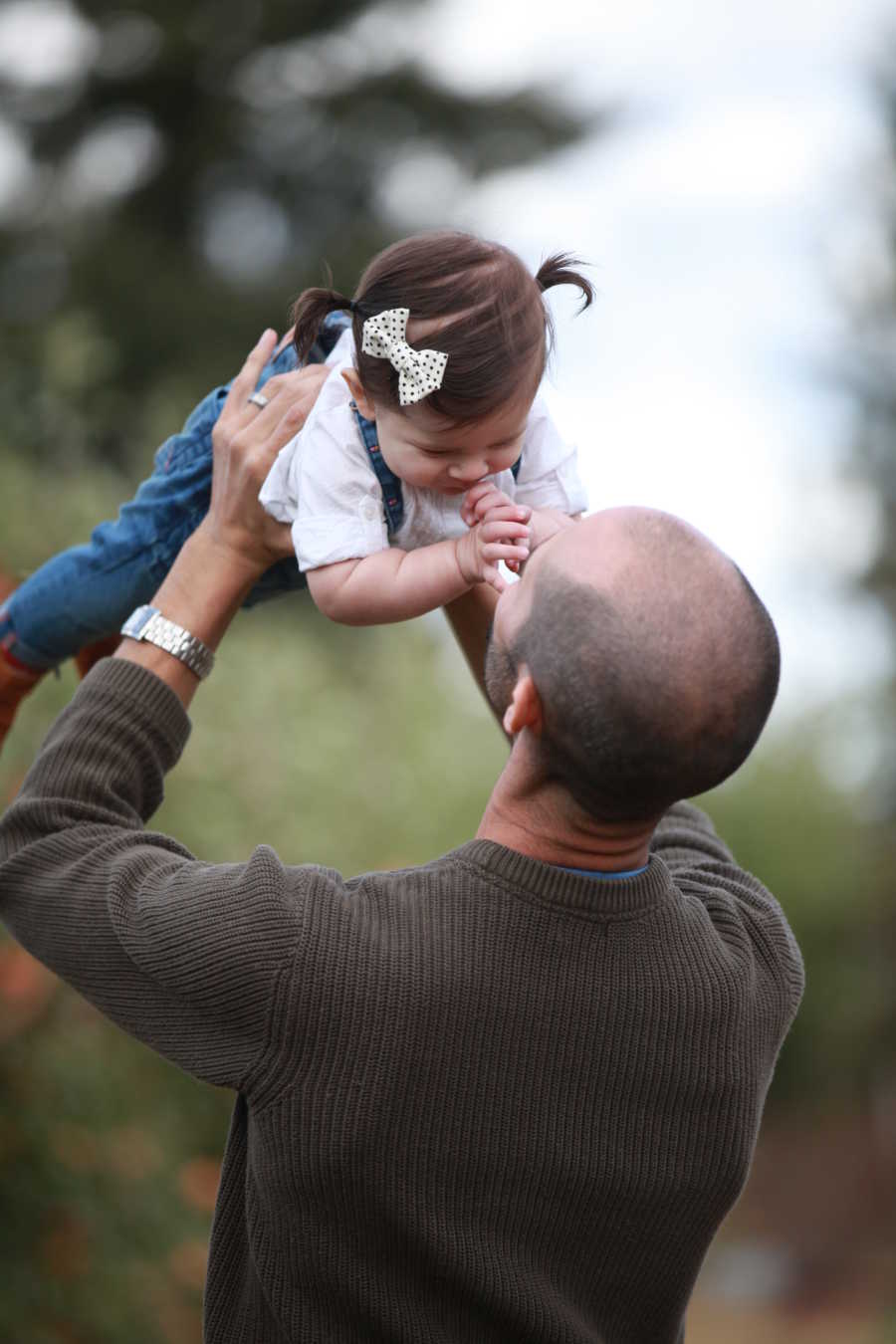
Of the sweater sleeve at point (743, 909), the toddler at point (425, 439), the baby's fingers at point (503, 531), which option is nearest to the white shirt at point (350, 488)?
the toddler at point (425, 439)

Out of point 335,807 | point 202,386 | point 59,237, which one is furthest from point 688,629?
point 59,237

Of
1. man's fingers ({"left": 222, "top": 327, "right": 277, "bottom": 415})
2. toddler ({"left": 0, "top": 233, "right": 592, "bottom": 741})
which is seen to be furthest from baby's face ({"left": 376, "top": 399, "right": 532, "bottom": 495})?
man's fingers ({"left": 222, "top": 327, "right": 277, "bottom": 415})

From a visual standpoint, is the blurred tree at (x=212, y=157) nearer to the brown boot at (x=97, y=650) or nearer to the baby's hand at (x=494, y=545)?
the brown boot at (x=97, y=650)

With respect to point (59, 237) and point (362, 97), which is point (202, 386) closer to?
point (59, 237)

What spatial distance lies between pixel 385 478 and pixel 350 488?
0.07 meters

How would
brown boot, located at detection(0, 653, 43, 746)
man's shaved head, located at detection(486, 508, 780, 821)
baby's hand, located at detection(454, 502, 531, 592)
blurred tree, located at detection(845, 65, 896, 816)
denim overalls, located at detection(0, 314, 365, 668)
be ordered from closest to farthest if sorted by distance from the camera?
1. man's shaved head, located at detection(486, 508, 780, 821)
2. baby's hand, located at detection(454, 502, 531, 592)
3. denim overalls, located at detection(0, 314, 365, 668)
4. brown boot, located at detection(0, 653, 43, 746)
5. blurred tree, located at detection(845, 65, 896, 816)

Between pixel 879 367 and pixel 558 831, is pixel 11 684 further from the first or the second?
pixel 879 367

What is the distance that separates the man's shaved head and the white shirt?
43 centimetres

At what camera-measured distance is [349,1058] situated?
168 cm

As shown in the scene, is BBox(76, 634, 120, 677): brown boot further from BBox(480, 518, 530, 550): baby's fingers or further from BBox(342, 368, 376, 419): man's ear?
BBox(480, 518, 530, 550): baby's fingers

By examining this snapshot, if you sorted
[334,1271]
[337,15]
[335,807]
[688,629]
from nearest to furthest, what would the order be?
[688,629] → [334,1271] → [335,807] → [337,15]

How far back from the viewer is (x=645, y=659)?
162 cm

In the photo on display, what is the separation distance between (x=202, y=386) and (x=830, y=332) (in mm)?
5369

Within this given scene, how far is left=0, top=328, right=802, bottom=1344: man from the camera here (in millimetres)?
1665
